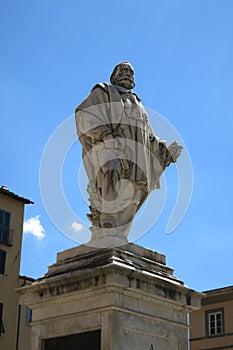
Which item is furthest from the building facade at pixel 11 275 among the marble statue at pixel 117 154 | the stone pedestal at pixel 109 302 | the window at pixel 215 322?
the stone pedestal at pixel 109 302

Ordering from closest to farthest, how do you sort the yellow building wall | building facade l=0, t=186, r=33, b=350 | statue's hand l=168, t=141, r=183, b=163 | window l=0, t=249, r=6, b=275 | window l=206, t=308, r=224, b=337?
1. statue's hand l=168, t=141, r=183, b=163
2. building facade l=0, t=186, r=33, b=350
3. window l=0, t=249, r=6, b=275
4. the yellow building wall
5. window l=206, t=308, r=224, b=337

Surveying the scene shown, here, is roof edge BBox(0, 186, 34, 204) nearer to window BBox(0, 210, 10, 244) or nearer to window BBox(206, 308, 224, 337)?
window BBox(0, 210, 10, 244)

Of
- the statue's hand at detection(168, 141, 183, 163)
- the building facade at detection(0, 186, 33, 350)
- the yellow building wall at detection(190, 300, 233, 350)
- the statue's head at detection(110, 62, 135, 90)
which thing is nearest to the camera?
the statue's hand at detection(168, 141, 183, 163)

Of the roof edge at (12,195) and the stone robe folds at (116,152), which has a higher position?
the roof edge at (12,195)

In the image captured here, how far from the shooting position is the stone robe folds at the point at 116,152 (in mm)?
9109

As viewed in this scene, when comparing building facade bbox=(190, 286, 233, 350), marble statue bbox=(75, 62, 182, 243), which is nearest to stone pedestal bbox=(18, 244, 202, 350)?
marble statue bbox=(75, 62, 182, 243)

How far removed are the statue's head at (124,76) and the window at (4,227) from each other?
29.7m

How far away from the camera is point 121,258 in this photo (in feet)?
27.7

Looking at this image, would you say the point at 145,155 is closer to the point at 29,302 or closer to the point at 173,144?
the point at 173,144

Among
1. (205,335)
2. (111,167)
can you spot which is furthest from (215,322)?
(111,167)

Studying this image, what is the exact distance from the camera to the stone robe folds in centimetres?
911

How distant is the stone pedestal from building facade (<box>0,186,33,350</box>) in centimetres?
2704

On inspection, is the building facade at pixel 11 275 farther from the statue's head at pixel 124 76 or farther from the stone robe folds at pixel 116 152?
the stone robe folds at pixel 116 152

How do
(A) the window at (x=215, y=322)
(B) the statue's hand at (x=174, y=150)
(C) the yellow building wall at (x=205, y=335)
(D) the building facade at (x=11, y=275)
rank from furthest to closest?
1. (A) the window at (x=215, y=322)
2. (C) the yellow building wall at (x=205, y=335)
3. (D) the building facade at (x=11, y=275)
4. (B) the statue's hand at (x=174, y=150)
